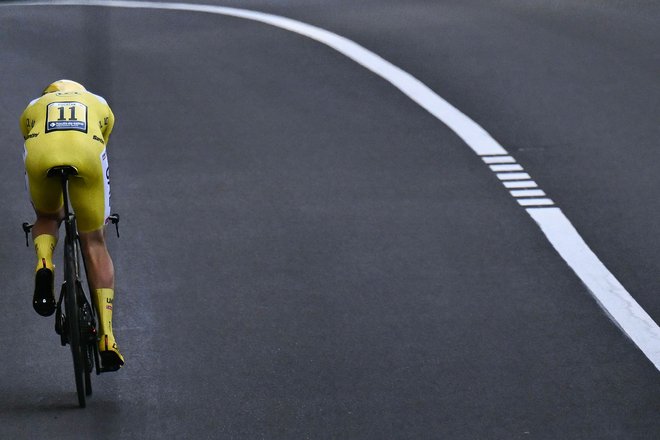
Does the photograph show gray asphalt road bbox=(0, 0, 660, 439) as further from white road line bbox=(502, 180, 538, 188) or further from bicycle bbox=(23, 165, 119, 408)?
bicycle bbox=(23, 165, 119, 408)

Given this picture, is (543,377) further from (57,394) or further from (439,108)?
(439,108)

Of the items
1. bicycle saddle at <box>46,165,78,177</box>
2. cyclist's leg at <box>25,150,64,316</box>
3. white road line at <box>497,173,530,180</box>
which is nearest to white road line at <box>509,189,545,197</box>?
white road line at <box>497,173,530,180</box>

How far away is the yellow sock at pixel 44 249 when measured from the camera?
7.93 meters

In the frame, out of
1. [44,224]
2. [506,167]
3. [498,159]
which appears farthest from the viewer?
[498,159]

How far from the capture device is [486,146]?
13930 millimetres

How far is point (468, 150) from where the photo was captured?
1378 centimetres

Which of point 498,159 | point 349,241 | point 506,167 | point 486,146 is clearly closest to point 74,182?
point 349,241

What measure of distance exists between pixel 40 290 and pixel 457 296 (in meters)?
3.34

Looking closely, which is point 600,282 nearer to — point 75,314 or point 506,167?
point 506,167

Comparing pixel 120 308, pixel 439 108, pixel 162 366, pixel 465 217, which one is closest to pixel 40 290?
pixel 162 366

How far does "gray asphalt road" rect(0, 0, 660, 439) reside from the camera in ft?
27.2

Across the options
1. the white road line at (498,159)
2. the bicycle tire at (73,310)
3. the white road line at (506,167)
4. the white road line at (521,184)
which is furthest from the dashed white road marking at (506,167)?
the bicycle tire at (73,310)

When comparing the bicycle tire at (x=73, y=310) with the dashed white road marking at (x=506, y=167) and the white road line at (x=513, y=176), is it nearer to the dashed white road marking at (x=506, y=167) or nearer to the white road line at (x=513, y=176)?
the white road line at (x=513, y=176)

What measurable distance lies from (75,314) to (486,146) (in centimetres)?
703
